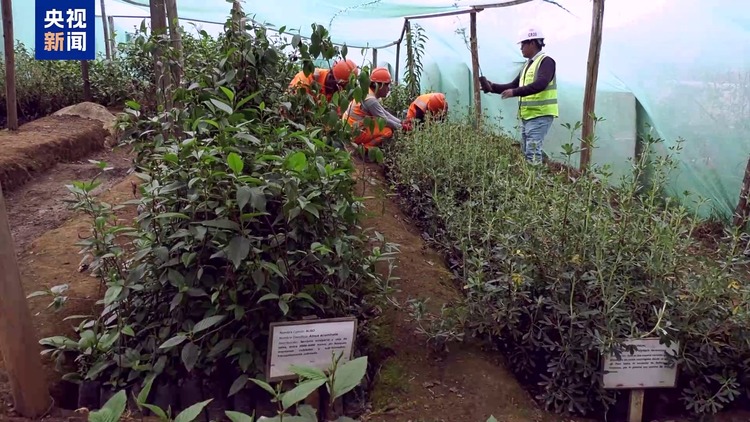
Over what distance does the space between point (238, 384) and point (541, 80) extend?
3.63 m

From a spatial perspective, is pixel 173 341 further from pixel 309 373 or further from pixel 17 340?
→ pixel 309 373

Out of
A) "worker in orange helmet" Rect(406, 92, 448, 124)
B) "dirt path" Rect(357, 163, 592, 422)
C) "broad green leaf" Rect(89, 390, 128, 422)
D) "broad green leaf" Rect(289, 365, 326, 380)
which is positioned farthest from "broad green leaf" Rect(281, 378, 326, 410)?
"worker in orange helmet" Rect(406, 92, 448, 124)

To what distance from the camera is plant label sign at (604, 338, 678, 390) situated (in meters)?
1.94

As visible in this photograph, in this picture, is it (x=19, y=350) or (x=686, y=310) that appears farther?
(x=686, y=310)

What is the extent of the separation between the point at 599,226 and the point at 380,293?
32.3 inches

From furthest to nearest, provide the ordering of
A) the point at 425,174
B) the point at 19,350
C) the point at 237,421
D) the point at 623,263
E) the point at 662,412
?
the point at 425,174
the point at 662,412
the point at 623,263
the point at 19,350
the point at 237,421

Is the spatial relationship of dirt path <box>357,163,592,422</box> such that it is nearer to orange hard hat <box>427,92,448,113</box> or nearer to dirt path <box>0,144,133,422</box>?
dirt path <box>0,144,133,422</box>

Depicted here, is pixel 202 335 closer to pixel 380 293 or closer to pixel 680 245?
pixel 380 293

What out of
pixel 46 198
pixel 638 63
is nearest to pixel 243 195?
pixel 46 198

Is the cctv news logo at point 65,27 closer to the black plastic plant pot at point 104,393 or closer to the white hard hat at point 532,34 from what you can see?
the white hard hat at point 532,34

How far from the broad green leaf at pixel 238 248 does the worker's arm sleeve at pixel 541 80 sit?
351 centimetres

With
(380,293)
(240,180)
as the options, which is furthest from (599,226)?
(240,180)

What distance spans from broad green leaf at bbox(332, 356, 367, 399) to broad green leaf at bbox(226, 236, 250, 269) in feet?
2.45

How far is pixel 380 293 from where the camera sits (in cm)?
228
